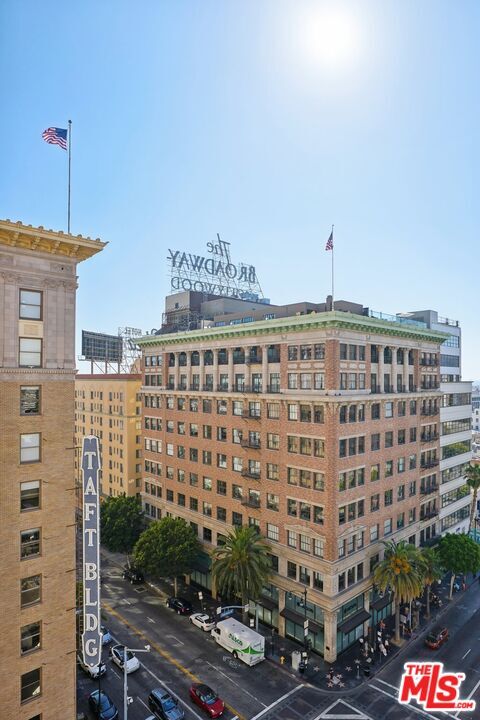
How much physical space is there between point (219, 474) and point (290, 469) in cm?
1174

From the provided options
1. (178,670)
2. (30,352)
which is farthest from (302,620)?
(30,352)

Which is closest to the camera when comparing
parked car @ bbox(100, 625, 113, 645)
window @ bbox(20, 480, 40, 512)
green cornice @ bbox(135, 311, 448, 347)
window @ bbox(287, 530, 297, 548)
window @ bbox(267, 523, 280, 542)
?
window @ bbox(20, 480, 40, 512)

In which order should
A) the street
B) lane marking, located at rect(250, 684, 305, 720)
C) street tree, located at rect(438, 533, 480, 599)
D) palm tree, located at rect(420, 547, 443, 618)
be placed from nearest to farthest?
1. lane marking, located at rect(250, 684, 305, 720)
2. the street
3. palm tree, located at rect(420, 547, 443, 618)
4. street tree, located at rect(438, 533, 480, 599)

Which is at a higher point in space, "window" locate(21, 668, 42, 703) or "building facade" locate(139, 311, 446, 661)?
"building facade" locate(139, 311, 446, 661)

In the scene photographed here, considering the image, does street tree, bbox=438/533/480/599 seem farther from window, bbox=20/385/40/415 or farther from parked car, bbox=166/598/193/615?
window, bbox=20/385/40/415

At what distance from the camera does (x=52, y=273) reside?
1055 inches

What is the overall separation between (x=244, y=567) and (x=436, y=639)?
21019mm

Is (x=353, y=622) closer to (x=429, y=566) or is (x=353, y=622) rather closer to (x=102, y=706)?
(x=429, y=566)

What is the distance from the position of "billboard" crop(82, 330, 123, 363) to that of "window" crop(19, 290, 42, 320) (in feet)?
241

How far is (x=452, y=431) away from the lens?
6481 centimetres

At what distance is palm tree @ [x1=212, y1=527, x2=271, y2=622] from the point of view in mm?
43406

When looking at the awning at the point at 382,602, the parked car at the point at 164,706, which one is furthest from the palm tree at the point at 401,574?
the parked car at the point at 164,706

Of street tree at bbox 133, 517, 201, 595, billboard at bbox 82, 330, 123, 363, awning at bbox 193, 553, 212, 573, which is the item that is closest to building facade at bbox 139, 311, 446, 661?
awning at bbox 193, 553, 212, 573

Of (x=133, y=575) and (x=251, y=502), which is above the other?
(x=251, y=502)
